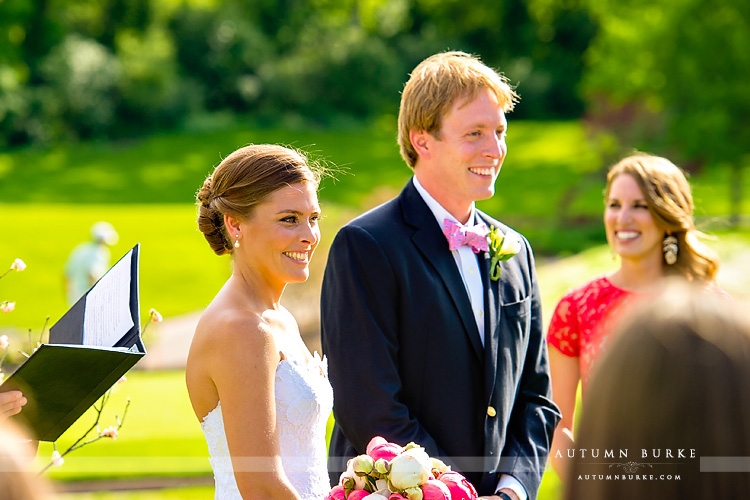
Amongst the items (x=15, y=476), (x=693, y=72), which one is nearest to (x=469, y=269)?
(x=15, y=476)

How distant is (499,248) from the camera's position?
3221mm

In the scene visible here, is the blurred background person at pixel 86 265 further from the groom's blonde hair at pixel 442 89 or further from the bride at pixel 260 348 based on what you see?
the bride at pixel 260 348

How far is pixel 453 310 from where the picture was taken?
3053 millimetres

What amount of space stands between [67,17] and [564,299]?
55.1m

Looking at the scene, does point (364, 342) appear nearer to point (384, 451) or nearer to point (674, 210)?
point (384, 451)

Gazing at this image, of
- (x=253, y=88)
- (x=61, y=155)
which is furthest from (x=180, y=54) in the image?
(x=61, y=155)

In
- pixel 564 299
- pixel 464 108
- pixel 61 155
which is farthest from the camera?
pixel 61 155

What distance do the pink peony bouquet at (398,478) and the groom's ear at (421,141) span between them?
3.98 feet

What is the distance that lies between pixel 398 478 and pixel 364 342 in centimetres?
77

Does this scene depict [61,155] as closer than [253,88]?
Yes

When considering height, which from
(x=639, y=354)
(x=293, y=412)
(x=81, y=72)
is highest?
(x=81, y=72)

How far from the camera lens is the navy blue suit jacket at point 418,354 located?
2924 millimetres

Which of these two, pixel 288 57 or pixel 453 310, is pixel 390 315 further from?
pixel 288 57

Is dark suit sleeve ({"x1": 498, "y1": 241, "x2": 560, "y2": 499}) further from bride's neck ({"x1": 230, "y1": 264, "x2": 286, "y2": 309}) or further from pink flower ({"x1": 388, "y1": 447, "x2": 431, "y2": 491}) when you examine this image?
bride's neck ({"x1": 230, "y1": 264, "x2": 286, "y2": 309})
